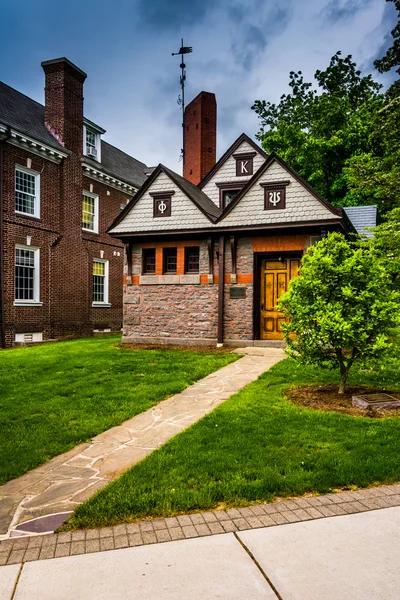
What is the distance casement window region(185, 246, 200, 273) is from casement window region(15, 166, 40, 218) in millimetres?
7379

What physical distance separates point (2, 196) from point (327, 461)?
16101 millimetres

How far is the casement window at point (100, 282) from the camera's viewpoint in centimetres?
2219

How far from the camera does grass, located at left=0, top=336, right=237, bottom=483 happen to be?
5.04 metres

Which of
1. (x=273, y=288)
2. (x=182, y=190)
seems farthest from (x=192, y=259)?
(x=273, y=288)

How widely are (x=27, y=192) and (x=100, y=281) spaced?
6271 mm

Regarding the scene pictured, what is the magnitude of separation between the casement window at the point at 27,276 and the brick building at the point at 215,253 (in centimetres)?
444

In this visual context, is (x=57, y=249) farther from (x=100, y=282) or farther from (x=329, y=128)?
(x=329, y=128)

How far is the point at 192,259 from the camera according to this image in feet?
50.9

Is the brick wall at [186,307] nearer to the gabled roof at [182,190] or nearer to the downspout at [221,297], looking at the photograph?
the downspout at [221,297]

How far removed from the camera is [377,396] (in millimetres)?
6715

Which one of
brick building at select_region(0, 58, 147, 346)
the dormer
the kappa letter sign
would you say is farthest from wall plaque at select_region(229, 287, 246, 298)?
the dormer

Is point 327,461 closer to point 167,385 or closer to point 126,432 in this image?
point 126,432

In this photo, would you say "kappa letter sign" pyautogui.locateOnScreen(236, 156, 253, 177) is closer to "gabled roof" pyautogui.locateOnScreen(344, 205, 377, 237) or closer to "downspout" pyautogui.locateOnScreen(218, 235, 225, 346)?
"downspout" pyautogui.locateOnScreen(218, 235, 225, 346)

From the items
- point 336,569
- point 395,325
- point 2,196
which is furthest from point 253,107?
point 336,569
